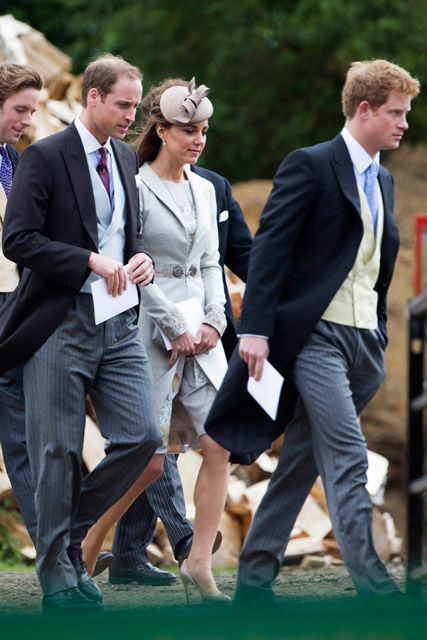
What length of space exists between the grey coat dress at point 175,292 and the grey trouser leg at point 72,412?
597 millimetres

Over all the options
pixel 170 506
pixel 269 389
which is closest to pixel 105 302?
pixel 269 389

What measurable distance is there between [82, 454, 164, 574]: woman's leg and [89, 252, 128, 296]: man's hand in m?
0.93

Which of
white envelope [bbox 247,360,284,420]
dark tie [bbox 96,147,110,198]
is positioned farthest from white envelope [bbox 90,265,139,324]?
white envelope [bbox 247,360,284,420]

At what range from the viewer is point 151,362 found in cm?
532

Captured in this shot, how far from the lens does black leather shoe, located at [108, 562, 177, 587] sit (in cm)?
584

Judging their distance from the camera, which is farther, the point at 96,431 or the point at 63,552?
the point at 96,431

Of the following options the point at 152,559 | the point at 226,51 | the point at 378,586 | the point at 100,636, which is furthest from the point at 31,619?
the point at 226,51

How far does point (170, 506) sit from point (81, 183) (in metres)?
1.65

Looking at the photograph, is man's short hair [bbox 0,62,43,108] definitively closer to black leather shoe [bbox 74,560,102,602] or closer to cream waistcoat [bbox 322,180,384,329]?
cream waistcoat [bbox 322,180,384,329]

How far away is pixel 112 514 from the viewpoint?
→ 526 centimetres

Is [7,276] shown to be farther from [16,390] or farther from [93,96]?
[93,96]

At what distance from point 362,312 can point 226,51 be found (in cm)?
1315

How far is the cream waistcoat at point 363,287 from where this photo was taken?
4406 mm

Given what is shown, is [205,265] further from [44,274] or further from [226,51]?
[226,51]
